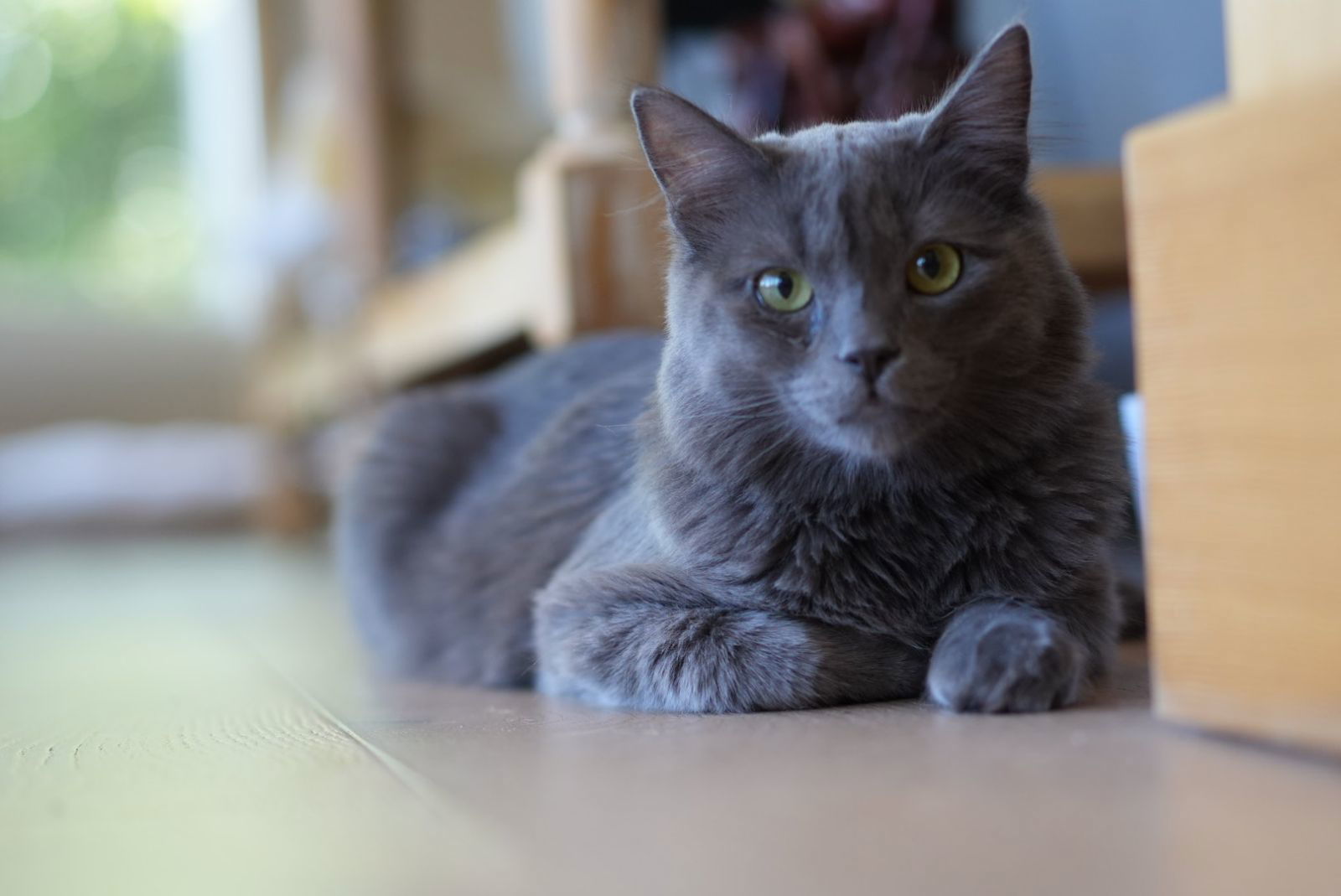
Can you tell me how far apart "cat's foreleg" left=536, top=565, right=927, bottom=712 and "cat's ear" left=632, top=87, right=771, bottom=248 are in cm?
36

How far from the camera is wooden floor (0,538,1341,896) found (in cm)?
71

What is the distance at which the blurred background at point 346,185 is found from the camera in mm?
2219

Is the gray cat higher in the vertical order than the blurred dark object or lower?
lower

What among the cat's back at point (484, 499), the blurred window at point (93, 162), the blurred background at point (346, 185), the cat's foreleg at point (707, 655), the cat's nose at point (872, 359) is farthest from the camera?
the blurred window at point (93, 162)

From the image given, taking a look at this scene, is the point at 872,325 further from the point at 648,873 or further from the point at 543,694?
the point at 543,694

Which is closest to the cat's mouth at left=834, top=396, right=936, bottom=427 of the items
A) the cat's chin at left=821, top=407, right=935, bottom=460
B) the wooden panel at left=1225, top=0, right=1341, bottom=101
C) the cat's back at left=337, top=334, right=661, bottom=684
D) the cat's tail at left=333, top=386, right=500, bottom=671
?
the cat's chin at left=821, top=407, right=935, bottom=460

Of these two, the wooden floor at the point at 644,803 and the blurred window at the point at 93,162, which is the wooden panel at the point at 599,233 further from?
the blurred window at the point at 93,162

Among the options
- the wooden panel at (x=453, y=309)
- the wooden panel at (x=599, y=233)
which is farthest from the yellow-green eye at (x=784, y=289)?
the wooden panel at (x=453, y=309)

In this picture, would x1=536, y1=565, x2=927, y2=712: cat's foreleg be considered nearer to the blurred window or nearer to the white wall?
the white wall

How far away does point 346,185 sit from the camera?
4109mm

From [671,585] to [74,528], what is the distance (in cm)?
496

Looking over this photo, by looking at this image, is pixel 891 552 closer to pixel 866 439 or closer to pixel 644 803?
pixel 866 439

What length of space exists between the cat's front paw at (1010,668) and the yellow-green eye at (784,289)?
1.10 ft

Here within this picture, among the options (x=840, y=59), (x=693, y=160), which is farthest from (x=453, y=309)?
(x=693, y=160)
